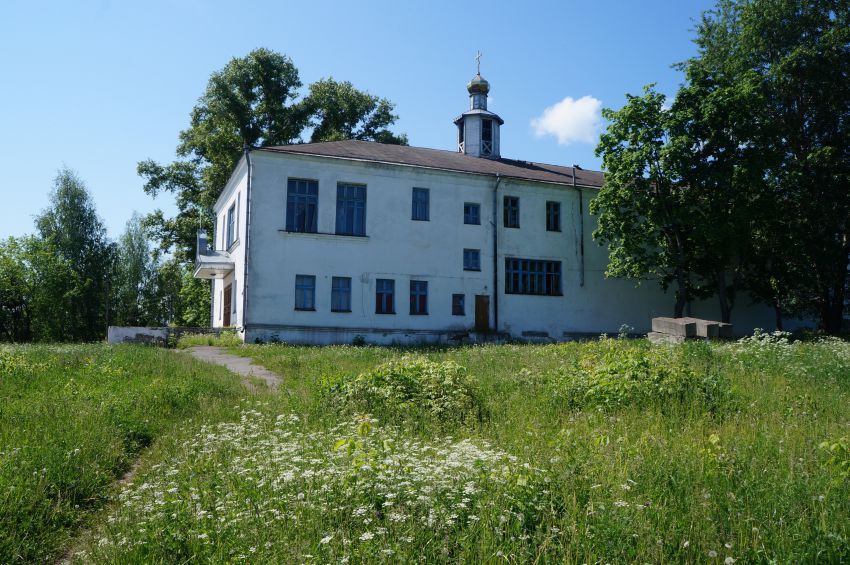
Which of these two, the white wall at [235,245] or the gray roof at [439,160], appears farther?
the gray roof at [439,160]

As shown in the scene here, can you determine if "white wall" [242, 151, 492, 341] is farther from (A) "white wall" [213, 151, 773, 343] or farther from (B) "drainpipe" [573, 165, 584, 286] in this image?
(B) "drainpipe" [573, 165, 584, 286]

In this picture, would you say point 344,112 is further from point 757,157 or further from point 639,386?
point 639,386

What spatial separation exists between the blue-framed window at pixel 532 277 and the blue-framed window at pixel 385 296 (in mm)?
5720

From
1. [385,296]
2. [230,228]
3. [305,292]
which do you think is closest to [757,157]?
[385,296]

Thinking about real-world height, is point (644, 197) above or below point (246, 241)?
above

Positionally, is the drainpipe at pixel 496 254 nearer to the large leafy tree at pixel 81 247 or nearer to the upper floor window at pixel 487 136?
the upper floor window at pixel 487 136

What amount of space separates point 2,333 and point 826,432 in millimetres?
50056

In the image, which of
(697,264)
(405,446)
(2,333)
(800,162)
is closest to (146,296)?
(2,333)

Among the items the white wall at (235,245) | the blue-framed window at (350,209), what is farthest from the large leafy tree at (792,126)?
the white wall at (235,245)

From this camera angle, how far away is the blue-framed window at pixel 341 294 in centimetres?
2723

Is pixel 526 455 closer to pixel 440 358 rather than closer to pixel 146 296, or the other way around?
pixel 440 358

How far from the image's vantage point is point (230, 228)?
31.6 m

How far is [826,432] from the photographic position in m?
7.09

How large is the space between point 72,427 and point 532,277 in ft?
83.5
